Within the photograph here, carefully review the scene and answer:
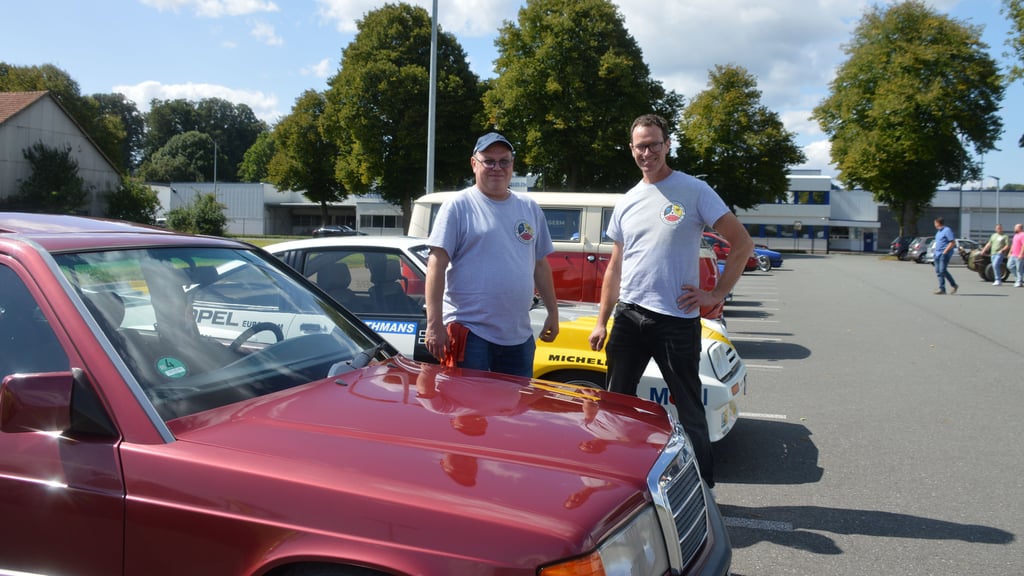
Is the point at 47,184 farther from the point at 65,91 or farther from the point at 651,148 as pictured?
the point at 651,148

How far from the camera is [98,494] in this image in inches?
79.3

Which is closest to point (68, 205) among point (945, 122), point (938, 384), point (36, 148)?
point (36, 148)

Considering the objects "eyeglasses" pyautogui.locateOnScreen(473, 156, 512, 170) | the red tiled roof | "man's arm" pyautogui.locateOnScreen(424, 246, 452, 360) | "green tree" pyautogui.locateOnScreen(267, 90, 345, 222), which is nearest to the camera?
"man's arm" pyautogui.locateOnScreen(424, 246, 452, 360)

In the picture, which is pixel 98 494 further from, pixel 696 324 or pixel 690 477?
pixel 696 324

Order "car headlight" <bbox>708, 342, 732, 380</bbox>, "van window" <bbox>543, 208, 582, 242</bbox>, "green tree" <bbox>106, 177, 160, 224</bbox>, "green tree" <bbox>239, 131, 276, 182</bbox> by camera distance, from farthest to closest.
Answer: "green tree" <bbox>239, 131, 276, 182</bbox>
"green tree" <bbox>106, 177, 160, 224</bbox>
"van window" <bbox>543, 208, 582, 242</bbox>
"car headlight" <bbox>708, 342, 732, 380</bbox>

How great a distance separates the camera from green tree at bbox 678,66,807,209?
4959 cm

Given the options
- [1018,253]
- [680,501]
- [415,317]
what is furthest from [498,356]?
[1018,253]

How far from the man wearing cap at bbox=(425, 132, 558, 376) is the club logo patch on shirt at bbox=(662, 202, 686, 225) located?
0.72 metres

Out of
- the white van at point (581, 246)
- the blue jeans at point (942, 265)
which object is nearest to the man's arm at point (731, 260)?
the white van at point (581, 246)

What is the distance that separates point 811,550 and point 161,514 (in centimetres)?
319

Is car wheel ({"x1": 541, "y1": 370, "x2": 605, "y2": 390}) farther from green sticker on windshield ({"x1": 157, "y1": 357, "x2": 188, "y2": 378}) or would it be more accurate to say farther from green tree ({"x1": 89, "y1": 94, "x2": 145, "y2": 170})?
green tree ({"x1": 89, "y1": 94, "x2": 145, "y2": 170})

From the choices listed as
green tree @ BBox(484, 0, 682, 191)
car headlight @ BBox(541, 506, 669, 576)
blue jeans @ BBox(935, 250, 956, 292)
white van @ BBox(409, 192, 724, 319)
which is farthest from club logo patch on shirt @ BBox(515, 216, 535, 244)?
green tree @ BBox(484, 0, 682, 191)

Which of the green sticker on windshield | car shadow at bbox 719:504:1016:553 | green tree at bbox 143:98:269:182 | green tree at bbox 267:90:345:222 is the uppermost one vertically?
green tree at bbox 143:98:269:182

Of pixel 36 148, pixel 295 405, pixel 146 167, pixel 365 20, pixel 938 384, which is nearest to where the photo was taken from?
pixel 295 405
